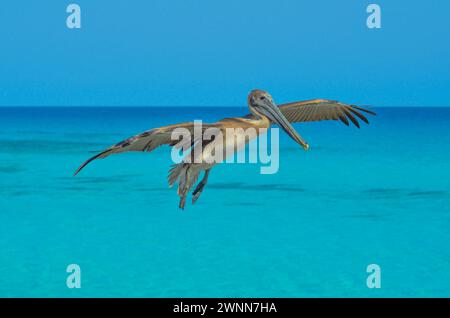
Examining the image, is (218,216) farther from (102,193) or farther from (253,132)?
(253,132)

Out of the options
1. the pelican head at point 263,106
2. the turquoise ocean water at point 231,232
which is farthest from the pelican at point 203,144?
the turquoise ocean water at point 231,232

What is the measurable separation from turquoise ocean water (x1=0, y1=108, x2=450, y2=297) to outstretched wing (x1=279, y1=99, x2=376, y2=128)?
13.0ft

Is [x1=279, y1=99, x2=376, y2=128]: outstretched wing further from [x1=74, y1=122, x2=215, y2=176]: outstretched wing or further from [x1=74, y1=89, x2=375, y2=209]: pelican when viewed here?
[x1=74, y1=122, x2=215, y2=176]: outstretched wing

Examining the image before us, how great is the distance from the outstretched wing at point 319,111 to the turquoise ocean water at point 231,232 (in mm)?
3973

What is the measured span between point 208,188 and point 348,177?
5.79m

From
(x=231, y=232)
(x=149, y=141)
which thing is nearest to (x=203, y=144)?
(x=149, y=141)

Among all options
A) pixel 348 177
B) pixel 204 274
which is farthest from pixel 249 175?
pixel 204 274

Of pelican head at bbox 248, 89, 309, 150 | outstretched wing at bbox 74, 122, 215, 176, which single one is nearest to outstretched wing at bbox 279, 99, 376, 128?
pelican head at bbox 248, 89, 309, 150

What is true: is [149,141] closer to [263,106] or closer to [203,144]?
[203,144]

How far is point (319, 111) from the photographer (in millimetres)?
7270

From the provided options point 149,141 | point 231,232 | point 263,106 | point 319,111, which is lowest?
point 149,141

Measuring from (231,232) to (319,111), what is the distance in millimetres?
7538

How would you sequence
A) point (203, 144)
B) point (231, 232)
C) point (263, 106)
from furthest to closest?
point (231, 232)
point (263, 106)
point (203, 144)

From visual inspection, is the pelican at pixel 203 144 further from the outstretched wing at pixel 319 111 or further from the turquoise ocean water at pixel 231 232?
the turquoise ocean water at pixel 231 232
